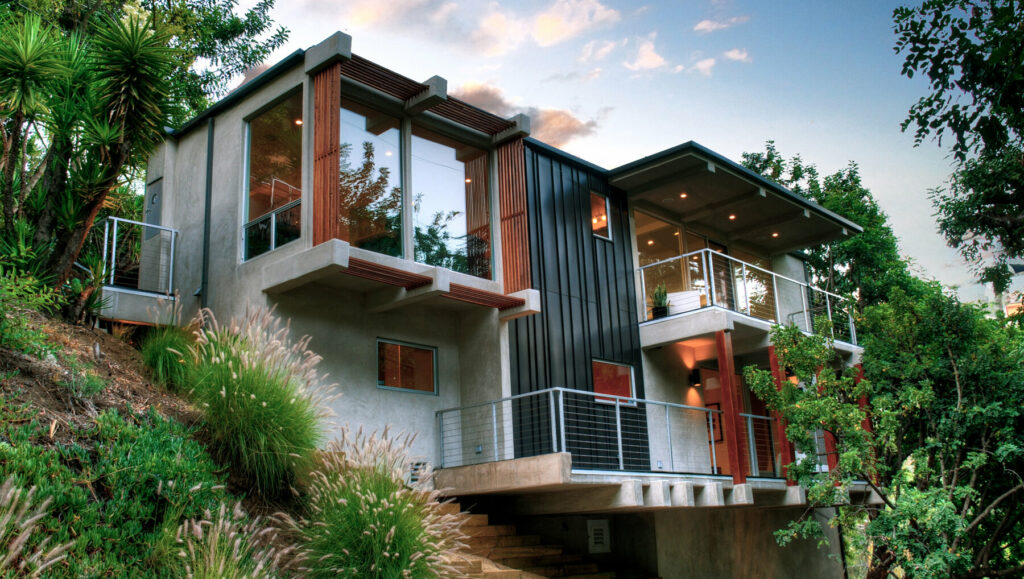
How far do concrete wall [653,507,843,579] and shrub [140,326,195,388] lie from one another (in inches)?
336

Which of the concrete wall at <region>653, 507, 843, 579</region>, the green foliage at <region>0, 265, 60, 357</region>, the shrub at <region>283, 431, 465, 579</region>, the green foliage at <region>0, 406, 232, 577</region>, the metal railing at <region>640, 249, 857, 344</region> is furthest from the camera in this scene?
the metal railing at <region>640, 249, 857, 344</region>

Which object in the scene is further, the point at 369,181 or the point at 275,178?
the point at 275,178

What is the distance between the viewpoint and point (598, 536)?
46.4 ft

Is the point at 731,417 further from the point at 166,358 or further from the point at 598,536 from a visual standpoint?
the point at 166,358

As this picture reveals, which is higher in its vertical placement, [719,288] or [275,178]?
[275,178]

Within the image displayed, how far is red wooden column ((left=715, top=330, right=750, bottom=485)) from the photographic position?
12.5 metres

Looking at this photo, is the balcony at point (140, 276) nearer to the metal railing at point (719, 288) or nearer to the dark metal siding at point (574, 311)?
the dark metal siding at point (574, 311)

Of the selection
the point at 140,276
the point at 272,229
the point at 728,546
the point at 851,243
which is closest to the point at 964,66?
the point at 272,229

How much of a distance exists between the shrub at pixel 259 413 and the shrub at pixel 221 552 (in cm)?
100

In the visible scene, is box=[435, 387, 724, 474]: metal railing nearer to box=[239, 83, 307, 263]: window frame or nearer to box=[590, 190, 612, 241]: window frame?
box=[590, 190, 612, 241]: window frame

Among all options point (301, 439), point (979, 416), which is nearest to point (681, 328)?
point (979, 416)

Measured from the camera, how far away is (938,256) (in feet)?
81.4

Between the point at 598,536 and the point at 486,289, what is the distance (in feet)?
17.2

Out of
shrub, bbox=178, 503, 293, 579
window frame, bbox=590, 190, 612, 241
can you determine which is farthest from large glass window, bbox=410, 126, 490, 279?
shrub, bbox=178, 503, 293, 579
